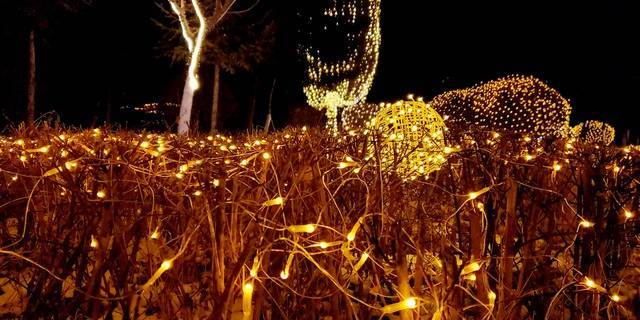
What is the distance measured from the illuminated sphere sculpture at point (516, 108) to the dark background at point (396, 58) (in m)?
8.04

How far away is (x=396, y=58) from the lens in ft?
87.1

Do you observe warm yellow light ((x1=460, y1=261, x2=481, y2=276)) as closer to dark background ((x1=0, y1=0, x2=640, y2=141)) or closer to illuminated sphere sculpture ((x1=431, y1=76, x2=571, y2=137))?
illuminated sphere sculpture ((x1=431, y1=76, x2=571, y2=137))

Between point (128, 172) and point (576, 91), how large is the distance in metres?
26.8

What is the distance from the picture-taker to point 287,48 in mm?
22016

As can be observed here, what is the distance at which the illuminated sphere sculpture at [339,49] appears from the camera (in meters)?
16.3

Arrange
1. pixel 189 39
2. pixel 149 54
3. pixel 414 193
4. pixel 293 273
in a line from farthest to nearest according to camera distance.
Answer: pixel 149 54
pixel 189 39
pixel 414 193
pixel 293 273

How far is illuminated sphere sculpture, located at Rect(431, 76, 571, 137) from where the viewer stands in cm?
1091

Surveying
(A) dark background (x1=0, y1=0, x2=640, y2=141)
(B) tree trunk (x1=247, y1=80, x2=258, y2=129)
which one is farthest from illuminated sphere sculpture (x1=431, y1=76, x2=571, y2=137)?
(B) tree trunk (x1=247, y1=80, x2=258, y2=129)

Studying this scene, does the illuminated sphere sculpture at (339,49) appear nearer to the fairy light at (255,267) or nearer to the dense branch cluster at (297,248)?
the dense branch cluster at (297,248)

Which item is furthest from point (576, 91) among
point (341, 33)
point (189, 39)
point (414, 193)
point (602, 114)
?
point (414, 193)

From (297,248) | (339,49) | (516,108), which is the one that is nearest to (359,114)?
(339,49)

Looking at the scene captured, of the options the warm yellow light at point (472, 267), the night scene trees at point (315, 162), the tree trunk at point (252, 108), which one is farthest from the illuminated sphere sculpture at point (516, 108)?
the tree trunk at point (252, 108)

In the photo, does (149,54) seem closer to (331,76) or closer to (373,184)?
(331,76)

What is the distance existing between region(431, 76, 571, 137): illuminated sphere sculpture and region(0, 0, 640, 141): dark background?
8043mm
